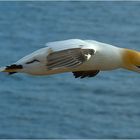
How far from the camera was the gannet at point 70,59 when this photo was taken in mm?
637

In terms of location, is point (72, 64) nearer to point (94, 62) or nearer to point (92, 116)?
point (94, 62)

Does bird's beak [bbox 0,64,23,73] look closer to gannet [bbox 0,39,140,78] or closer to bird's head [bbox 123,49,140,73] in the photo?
gannet [bbox 0,39,140,78]

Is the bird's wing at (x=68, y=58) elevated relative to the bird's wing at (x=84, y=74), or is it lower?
lower

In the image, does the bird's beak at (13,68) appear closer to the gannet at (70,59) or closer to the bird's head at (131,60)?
the gannet at (70,59)

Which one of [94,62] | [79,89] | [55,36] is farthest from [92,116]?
[94,62]

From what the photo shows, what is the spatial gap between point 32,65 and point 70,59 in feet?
0.13

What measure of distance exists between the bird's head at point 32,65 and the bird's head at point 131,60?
0.09 m

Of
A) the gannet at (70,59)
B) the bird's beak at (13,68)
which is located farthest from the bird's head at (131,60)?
the bird's beak at (13,68)

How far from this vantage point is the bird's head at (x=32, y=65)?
0.64 m

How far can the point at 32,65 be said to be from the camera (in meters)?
0.64

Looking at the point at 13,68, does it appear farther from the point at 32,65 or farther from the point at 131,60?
the point at 131,60

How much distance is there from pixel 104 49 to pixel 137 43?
5.91 feet

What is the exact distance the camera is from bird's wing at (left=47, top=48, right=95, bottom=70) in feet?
A: 2.07

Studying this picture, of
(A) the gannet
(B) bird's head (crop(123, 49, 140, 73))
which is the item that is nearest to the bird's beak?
(A) the gannet
